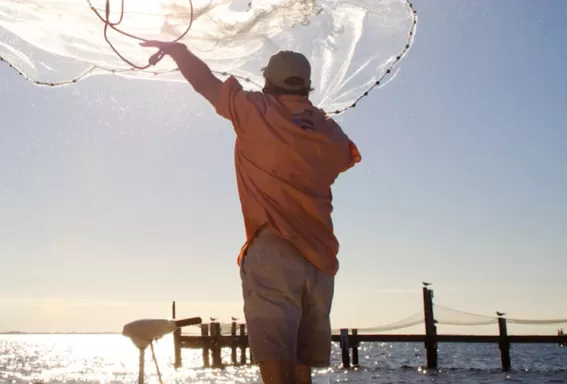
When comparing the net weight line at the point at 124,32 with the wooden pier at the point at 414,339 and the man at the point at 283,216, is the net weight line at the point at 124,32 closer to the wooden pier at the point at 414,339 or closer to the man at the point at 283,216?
the man at the point at 283,216

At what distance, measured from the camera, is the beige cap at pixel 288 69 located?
10.3ft

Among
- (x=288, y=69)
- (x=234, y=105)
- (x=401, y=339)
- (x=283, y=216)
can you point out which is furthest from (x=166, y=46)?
(x=401, y=339)

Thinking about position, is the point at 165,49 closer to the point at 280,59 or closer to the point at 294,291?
the point at 280,59

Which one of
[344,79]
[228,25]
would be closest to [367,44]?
[344,79]

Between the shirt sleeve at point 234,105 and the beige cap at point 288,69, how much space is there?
0.26m

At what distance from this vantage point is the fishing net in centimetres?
352

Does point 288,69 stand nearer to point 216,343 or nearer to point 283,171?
point 283,171

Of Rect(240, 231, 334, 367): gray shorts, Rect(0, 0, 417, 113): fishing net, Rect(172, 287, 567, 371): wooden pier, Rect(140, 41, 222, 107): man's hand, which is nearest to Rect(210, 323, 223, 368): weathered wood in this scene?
Rect(172, 287, 567, 371): wooden pier

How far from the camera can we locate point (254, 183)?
292cm

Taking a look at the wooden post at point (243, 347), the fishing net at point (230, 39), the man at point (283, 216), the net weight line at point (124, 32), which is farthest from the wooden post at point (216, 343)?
the man at point (283, 216)

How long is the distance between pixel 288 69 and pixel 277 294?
3.67 ft

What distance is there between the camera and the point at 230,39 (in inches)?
145

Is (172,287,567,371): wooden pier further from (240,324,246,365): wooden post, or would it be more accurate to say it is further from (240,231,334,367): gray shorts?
(240,231,334,367): gray shorts

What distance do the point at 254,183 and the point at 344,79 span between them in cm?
133
